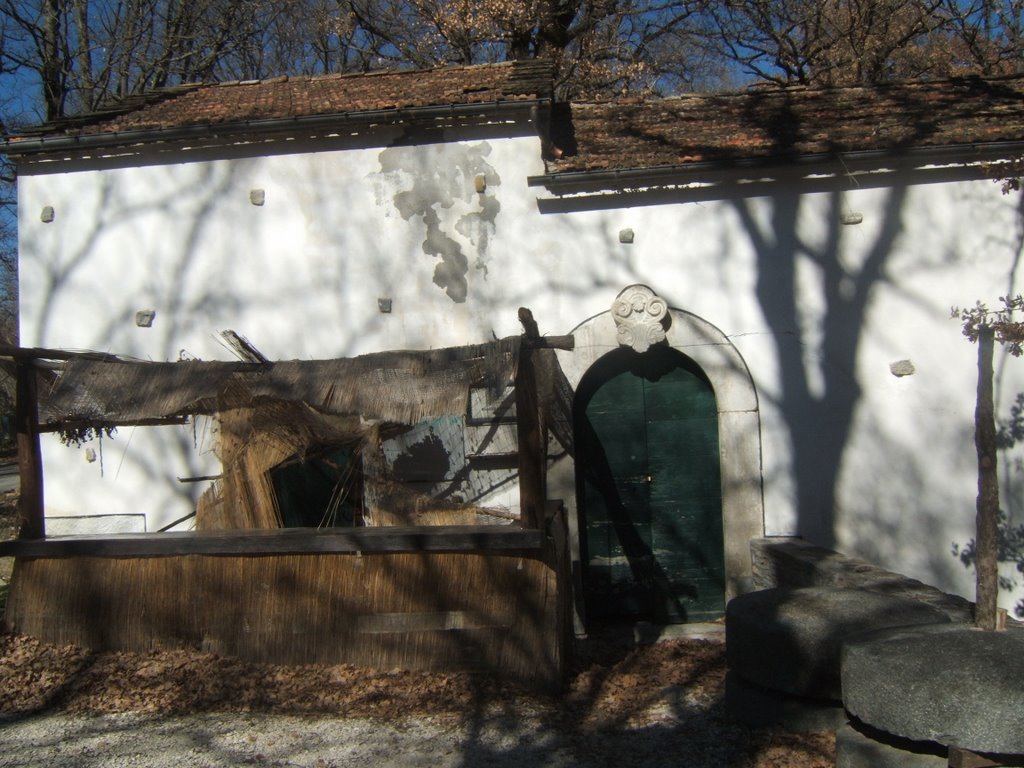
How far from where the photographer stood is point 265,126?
8539mm

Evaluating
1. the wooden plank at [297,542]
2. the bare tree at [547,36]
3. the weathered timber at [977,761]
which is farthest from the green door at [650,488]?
the bare tree at [547,36]

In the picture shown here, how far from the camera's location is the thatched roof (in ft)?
20.8

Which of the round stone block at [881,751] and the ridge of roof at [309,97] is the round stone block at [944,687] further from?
the ridge of roof at [309,97]

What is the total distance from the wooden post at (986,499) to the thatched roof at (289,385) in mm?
2699

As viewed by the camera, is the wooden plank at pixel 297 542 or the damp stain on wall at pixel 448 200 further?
the damp stain on wall at pixel 448 200

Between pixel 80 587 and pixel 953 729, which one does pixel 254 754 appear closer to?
pixel 80 587

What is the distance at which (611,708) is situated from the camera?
19.6 feet

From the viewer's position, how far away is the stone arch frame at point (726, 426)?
8.06 meters

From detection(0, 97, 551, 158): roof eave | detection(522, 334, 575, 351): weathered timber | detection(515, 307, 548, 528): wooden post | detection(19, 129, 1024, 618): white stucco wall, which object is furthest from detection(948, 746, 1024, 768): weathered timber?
detection(0, 97, 551, 158): roof eave

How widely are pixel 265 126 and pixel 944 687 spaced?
6.94 meters

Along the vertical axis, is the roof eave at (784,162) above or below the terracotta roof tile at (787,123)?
below

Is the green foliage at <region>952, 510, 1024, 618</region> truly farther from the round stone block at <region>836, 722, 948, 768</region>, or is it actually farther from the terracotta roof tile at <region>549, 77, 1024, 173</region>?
the round stone block at <region>836, 722, 948, 768</region>

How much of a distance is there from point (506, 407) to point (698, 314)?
1.80 metres

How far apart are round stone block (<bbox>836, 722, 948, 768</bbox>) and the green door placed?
3819 millimetres
